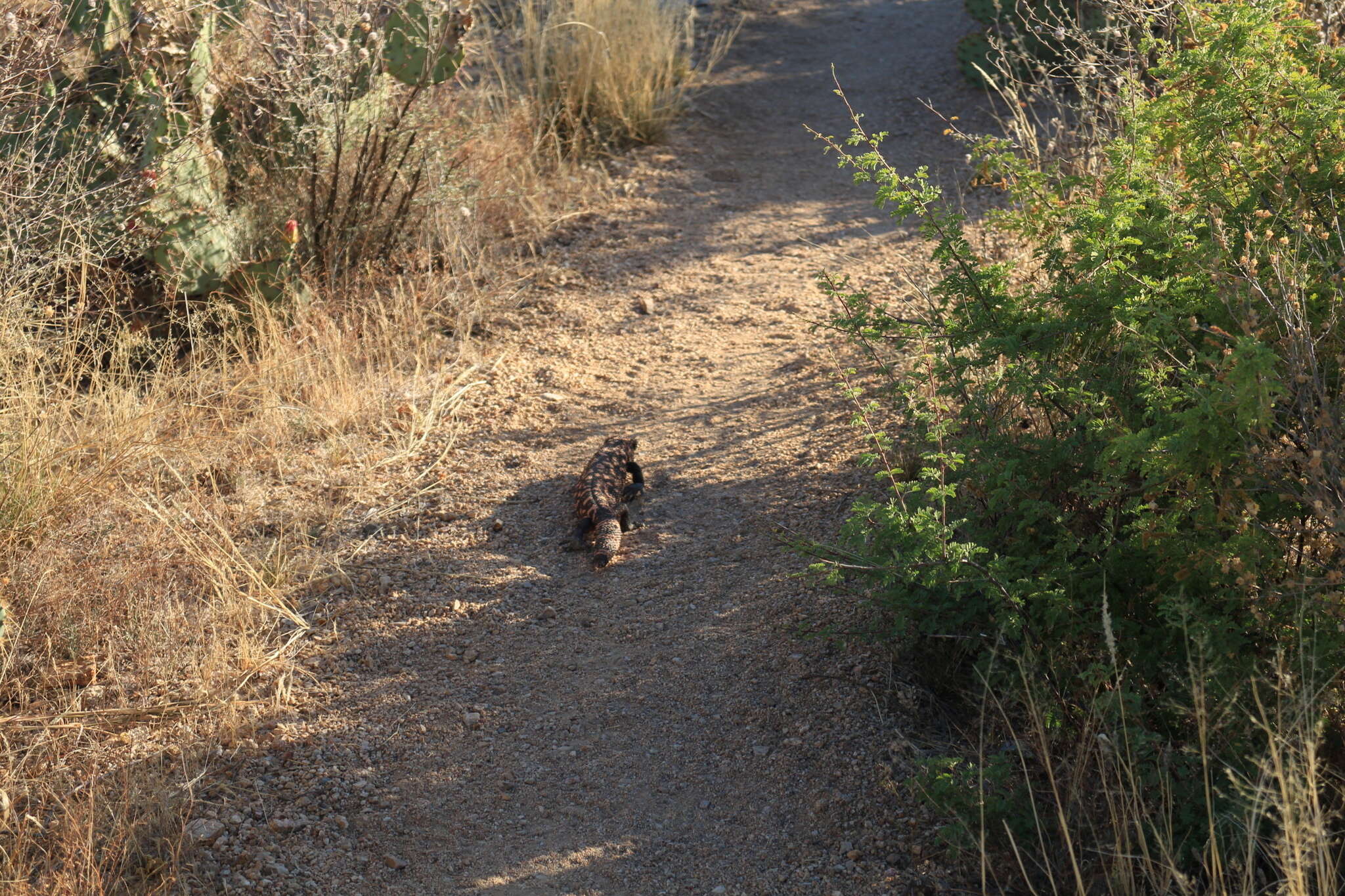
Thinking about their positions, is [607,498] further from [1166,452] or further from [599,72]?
[599,72]

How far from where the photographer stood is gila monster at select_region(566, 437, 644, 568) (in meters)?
Answer: 4.06

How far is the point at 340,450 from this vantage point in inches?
184

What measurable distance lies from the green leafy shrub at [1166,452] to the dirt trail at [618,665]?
450 millimetres

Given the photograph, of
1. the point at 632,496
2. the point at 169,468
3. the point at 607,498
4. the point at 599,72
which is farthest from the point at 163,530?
the point at 599,72

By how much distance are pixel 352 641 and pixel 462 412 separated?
1613 millimetres

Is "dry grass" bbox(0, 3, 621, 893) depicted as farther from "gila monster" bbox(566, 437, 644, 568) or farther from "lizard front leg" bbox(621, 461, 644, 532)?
"lizard front leg" bbox(621, 461, 644, 532)

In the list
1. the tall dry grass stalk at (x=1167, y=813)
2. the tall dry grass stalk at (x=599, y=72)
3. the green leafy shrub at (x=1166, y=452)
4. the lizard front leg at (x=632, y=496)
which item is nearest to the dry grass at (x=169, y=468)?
the lizard front leg at (x=632, y=496)

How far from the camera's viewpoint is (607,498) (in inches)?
165

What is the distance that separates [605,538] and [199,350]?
2.35 metres

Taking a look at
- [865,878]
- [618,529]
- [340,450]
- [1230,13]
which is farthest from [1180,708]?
[340,450]

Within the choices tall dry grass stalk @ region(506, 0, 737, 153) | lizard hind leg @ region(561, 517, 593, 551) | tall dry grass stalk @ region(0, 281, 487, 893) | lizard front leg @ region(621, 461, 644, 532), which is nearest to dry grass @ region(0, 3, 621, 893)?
tall dry grass stalk @ region(0, 281, 487, 893)

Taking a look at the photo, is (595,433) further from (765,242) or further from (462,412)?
(765,242)

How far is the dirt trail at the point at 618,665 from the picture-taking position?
9.48 ft

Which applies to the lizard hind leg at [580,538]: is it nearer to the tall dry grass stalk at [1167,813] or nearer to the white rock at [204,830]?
the white rock at [204,830]
